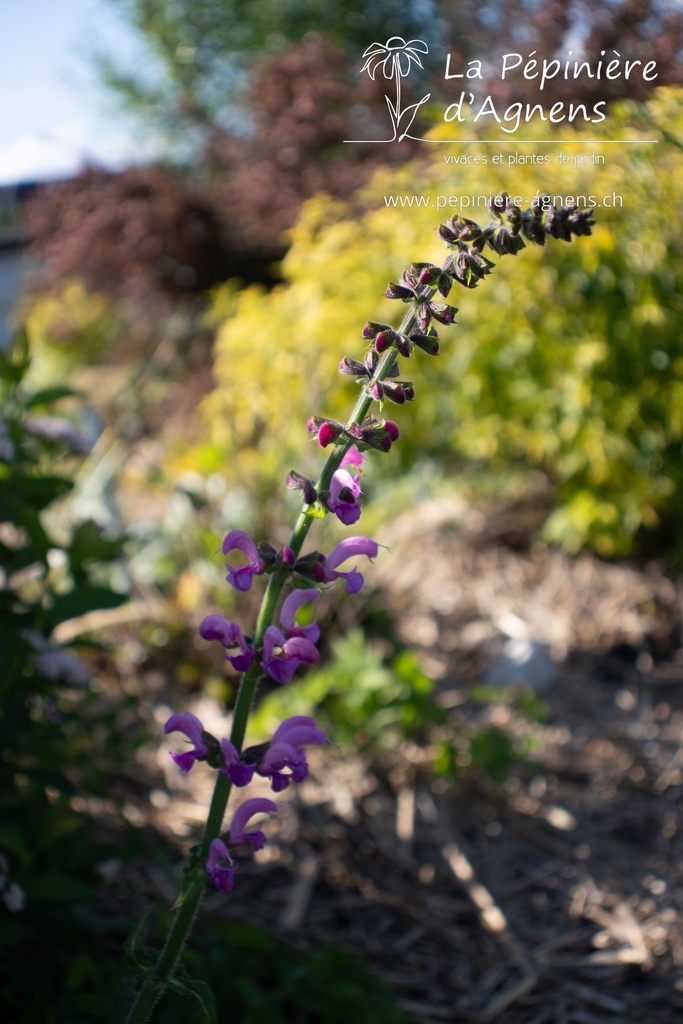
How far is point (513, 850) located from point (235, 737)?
64.8 inches

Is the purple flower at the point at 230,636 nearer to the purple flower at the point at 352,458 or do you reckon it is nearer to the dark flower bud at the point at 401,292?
the purple flower at the point at 352,458

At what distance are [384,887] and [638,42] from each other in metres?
3.76

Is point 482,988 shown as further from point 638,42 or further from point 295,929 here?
point 638,42

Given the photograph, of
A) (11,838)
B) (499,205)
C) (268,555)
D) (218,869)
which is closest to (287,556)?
(268,555)

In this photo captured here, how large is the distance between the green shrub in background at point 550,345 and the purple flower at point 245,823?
2.39m

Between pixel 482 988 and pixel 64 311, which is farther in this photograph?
pixel 64 311

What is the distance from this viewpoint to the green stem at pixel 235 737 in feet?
3.00

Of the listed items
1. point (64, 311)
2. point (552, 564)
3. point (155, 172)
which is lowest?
point (552, 564)

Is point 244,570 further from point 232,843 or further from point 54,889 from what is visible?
point 54,889

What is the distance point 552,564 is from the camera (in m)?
4.21

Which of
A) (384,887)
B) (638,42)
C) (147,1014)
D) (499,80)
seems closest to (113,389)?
(499,80)

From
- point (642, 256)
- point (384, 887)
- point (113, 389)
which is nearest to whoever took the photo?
point (384, 887)

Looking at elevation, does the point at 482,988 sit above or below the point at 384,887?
below

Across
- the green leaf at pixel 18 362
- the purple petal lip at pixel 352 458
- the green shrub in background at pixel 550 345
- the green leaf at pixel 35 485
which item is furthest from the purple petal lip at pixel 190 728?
the green shrub in background at pixel 550 345
